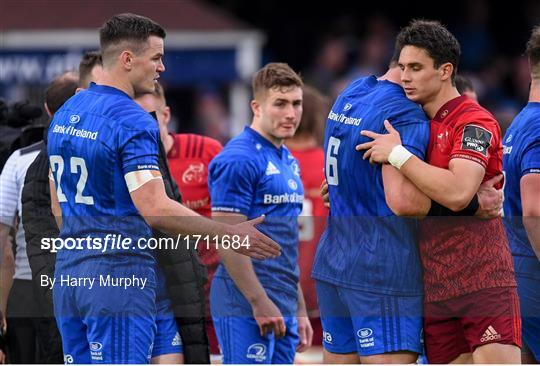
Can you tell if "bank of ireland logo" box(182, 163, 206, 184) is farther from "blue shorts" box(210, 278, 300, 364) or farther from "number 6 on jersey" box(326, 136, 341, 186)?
"number 6 on jersey" box(326, 136, 341, 186)

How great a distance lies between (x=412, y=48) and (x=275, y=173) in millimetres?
1577

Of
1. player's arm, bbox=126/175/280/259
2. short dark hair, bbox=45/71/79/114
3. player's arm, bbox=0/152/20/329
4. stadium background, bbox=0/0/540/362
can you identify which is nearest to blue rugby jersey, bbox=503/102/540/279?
player's arm, bbox=126/175/280/259

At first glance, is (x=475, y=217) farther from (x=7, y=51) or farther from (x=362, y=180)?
(x=7, y=51)

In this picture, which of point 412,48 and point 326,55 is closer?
point 412,48

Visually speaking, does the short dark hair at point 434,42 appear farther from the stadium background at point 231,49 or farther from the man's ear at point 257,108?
the stadium background at point 231,49

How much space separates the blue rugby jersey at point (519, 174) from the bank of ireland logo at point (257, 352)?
1545 mm

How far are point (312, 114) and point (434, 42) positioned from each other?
Answer: 339 cm

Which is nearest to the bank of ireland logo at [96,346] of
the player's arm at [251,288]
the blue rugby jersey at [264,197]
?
the player's arm at [251,288]

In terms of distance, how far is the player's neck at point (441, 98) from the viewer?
594cm

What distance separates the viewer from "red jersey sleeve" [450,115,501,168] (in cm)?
566

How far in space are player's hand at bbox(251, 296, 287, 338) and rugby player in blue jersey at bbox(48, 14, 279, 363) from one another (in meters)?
0.93

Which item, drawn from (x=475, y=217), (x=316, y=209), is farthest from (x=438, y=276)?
(x=316, y=209)

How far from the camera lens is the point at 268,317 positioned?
7.07 m

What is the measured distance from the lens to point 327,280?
6203mm
